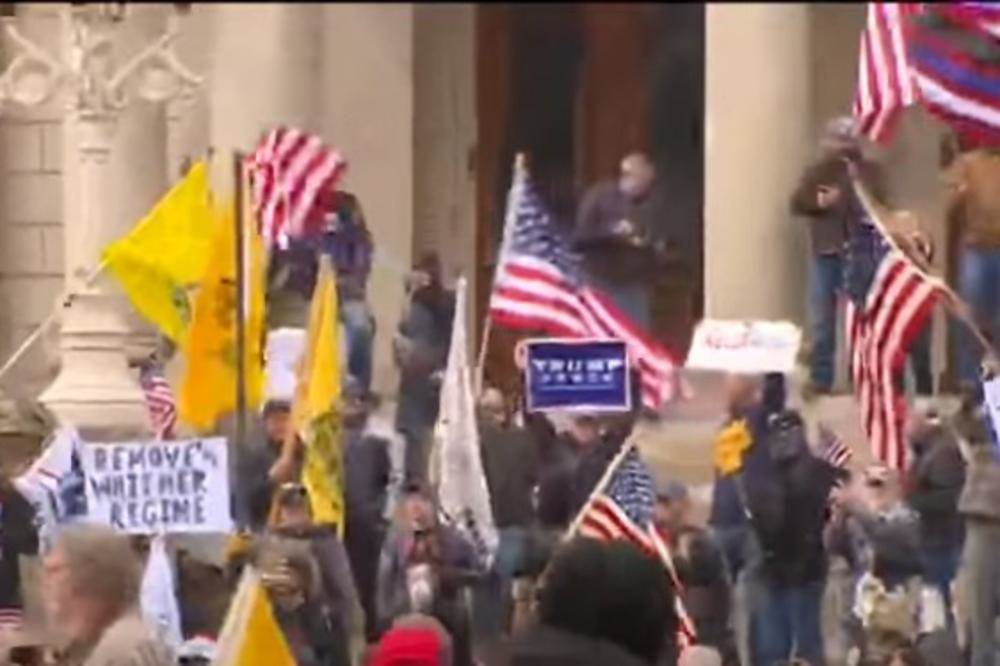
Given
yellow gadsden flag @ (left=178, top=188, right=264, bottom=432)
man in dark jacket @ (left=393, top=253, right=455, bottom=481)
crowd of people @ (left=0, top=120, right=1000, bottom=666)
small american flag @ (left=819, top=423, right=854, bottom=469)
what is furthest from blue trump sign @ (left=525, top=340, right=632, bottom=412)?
yellow gadsden flag @ (left=178, top=188, right=264, bottom=432)

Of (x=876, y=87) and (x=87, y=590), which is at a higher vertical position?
(x=876, y=87)

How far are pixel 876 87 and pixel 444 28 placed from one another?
1456 centimetres

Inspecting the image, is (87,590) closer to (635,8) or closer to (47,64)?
(47,64)

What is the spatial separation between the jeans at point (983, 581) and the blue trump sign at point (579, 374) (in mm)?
1714

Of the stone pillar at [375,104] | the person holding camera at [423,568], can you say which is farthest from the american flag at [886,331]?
the stone pillar at [375,104]

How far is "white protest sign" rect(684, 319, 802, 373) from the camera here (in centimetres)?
1659

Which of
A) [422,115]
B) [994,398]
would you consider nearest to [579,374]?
[994,398]

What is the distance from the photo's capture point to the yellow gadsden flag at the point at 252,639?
11.5 metres

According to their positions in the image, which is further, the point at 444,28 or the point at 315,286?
the point at 444,28

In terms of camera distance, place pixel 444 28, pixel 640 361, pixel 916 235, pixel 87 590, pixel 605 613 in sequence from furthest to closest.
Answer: pixel 444 28 < pixel 640 361 < pixel 916 235 < pixel 87 590 < pixel 605 613

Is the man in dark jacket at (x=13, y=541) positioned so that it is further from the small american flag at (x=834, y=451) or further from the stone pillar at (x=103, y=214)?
the stone pillar at (x=103, y=214)

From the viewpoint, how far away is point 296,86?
26.4 metres

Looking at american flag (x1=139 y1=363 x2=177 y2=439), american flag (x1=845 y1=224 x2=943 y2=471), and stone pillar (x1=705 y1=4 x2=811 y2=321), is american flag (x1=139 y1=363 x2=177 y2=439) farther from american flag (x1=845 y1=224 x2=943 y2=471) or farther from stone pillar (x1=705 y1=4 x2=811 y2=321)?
stone pillar (x1=705 y1=4 x2=811 y2=321)

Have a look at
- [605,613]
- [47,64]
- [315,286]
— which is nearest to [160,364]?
[47,64]
